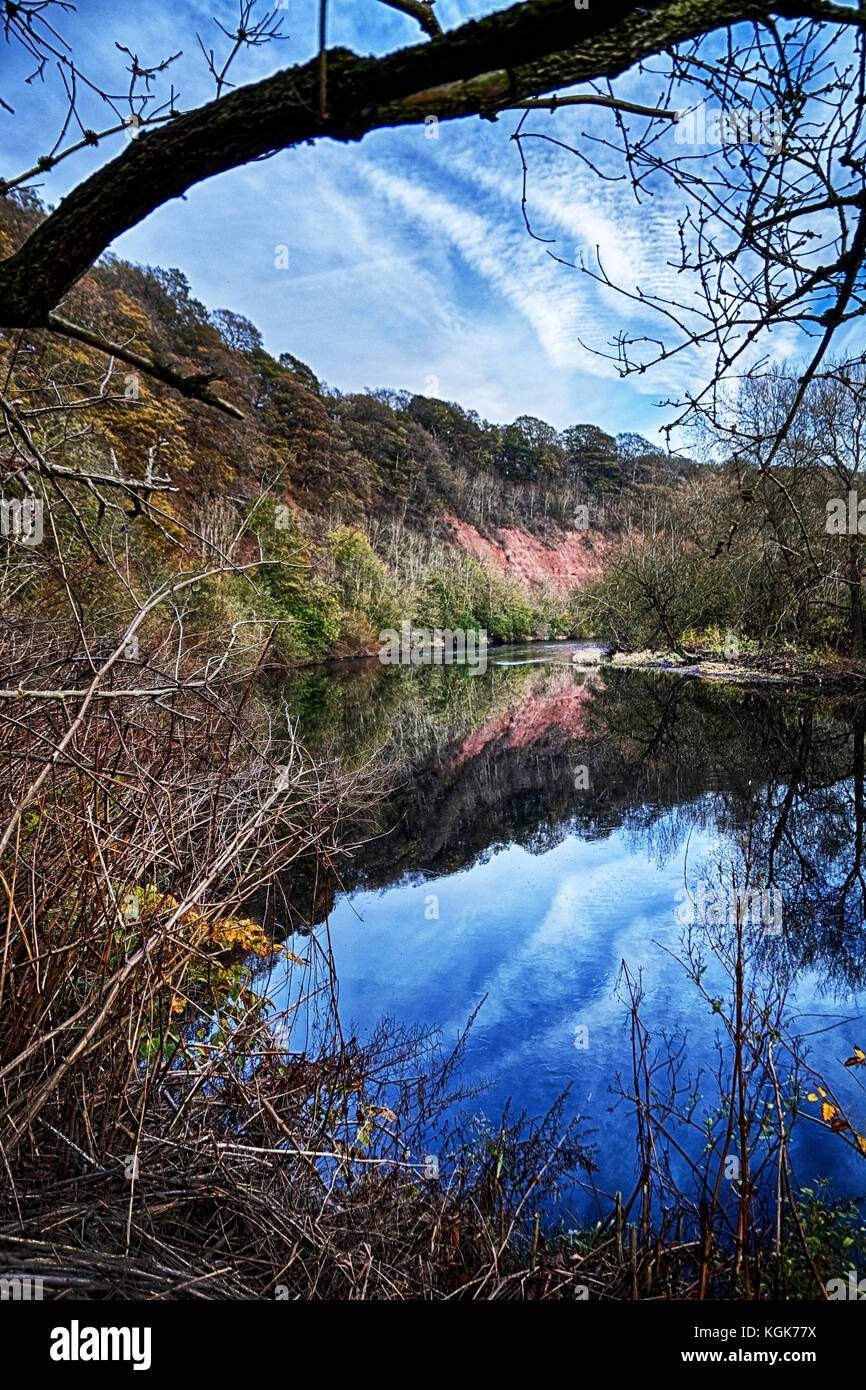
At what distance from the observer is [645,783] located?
1105cm

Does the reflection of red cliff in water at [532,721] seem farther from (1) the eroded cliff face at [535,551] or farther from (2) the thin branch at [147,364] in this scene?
(1) the eroded cliff face at [535,551]

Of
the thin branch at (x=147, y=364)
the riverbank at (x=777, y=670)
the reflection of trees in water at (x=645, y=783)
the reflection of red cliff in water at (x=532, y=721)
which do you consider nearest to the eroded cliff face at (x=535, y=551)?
the riverbank at (x=777, y=670)

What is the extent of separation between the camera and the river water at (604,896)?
14.4 ft

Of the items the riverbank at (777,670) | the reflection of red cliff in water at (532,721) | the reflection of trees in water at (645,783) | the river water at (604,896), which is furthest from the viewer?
the riverbank at (777,670)

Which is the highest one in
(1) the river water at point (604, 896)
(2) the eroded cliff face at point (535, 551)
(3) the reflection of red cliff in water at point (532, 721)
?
(2) the eroded cliff face at point (535, 551)

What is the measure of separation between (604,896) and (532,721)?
32.6 feet

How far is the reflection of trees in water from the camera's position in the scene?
7.04m

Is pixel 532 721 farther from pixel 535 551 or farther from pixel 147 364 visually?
pixel 535 551

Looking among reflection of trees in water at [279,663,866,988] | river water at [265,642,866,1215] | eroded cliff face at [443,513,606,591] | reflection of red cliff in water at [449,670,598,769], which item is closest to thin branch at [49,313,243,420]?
river water at [265,642,866,1215]

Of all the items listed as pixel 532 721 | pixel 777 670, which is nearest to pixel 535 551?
pixel 777 670

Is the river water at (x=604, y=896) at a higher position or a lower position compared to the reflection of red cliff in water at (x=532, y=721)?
lower

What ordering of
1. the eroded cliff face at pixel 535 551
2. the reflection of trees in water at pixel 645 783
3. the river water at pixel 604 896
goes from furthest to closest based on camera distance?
the eroded cliff face at pixel 535 551 < the reflection of trees in water at pixel 645 783 < the river water at pixel 604 896

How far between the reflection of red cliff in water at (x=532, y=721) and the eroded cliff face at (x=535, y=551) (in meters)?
38.9
